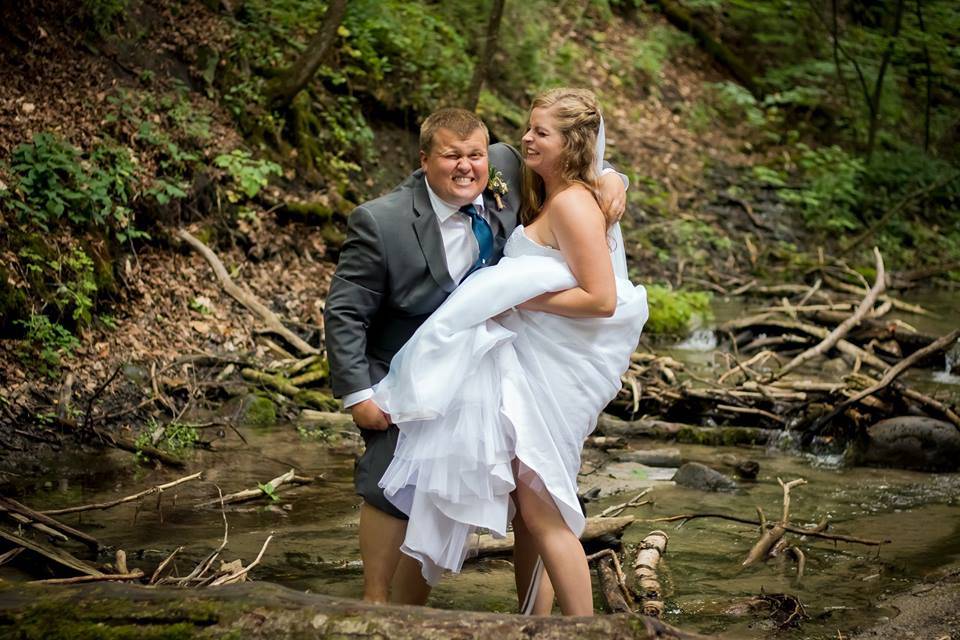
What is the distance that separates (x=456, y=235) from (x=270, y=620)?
5.57ft

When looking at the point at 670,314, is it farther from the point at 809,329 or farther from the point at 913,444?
the point at 913,444

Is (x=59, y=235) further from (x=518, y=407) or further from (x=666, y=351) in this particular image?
(x=666, y=351)

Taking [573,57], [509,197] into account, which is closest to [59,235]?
[509,197]

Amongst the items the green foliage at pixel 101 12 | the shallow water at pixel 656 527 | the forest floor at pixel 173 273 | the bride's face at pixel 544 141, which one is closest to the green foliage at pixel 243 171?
the forest floor at pixel 173 273

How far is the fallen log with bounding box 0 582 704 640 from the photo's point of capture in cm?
277

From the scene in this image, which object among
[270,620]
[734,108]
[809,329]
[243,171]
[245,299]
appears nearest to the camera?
[270,620]

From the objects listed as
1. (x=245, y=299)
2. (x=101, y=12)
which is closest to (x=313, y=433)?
(x=245, y=299)

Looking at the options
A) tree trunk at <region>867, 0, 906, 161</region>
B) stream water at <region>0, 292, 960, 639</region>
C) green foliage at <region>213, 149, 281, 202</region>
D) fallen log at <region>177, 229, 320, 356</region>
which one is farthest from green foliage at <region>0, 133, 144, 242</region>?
tree trunk at <region>867, 0, 906, 161</region>

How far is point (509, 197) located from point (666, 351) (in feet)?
23.3

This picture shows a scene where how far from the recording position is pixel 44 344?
7.00 m

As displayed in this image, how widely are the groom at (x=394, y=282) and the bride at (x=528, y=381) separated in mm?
141

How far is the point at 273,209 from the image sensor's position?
10.1 meters

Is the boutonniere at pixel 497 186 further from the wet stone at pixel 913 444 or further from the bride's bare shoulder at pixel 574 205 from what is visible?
the wet stone at pixel 913 444

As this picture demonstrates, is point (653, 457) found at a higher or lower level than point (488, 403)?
lower
